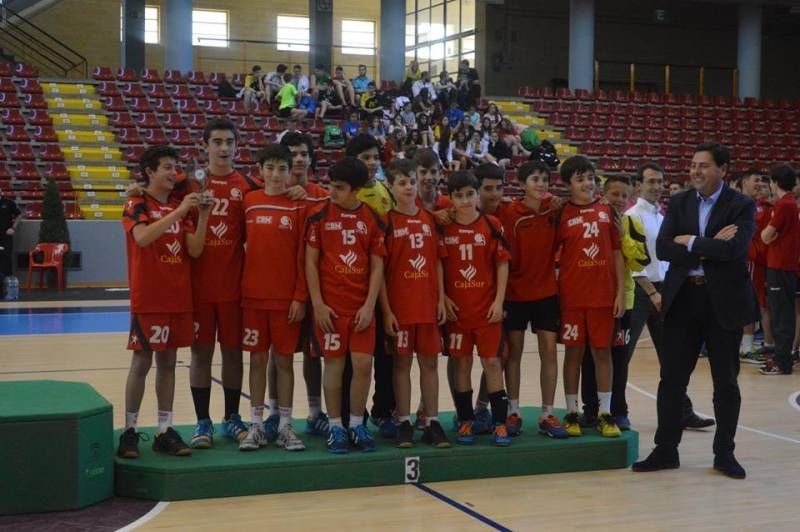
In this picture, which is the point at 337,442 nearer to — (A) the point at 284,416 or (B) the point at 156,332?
(A) the point at 284,416

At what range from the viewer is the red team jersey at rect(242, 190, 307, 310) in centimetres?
505

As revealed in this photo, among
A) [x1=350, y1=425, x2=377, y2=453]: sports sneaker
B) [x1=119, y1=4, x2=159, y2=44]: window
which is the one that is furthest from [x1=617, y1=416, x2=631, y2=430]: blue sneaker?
[x1=119, y1=4, x2=159, y2=44]: window

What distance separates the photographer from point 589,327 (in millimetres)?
5500

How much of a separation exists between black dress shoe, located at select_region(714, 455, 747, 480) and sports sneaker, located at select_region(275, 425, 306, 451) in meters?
2.21

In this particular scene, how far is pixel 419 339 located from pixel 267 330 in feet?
2.60

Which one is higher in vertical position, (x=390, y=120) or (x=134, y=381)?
(x=390, y=120)

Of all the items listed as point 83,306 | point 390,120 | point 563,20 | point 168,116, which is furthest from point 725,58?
point 83,306

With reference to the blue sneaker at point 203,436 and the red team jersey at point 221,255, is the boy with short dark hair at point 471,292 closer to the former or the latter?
the red team jersey at point 221,255

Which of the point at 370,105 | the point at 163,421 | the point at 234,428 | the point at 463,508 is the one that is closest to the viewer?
the point at 463,508

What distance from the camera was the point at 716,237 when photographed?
16.6ft

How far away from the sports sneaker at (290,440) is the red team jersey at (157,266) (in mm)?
791

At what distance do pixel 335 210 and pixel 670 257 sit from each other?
1.77 m

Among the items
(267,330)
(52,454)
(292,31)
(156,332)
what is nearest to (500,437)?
(267,330)

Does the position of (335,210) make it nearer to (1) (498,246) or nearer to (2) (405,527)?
(1) (498,246)
